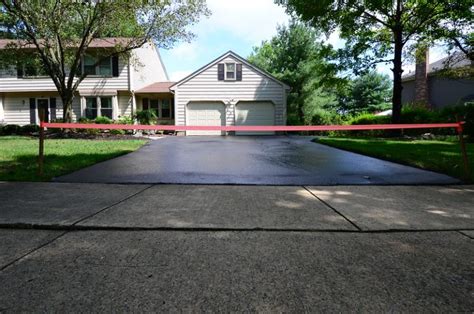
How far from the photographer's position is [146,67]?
28.8 metres

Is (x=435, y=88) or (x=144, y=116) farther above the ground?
(x=435, y=88)

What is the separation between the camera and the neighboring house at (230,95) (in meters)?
24.2

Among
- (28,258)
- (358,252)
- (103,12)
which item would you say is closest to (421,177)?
(358,252)

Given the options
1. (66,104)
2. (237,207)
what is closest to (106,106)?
(66,104)

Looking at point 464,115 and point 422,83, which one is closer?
point 464,115

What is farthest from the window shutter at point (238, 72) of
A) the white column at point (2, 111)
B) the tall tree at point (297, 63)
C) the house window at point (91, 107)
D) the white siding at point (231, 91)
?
the white column at point (2, 111)

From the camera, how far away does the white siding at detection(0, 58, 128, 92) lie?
81.3 ft

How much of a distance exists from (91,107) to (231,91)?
10.2 metres

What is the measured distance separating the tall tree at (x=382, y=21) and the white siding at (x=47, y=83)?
488 inches

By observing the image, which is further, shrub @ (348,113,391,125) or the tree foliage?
→ the tree foliage

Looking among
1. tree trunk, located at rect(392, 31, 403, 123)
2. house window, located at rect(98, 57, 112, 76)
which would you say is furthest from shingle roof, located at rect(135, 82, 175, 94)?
tree trunk, located at rect(392, 31, 403, 123)

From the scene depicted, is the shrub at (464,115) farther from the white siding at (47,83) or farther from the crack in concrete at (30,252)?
the white siding at (47,83)

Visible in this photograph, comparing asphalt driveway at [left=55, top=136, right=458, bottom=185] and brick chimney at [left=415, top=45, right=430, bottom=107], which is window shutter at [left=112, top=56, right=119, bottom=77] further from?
brick chimney at [left=415, top=45, right=430, bottom=107]

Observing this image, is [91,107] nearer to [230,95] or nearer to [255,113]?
[230,95]
